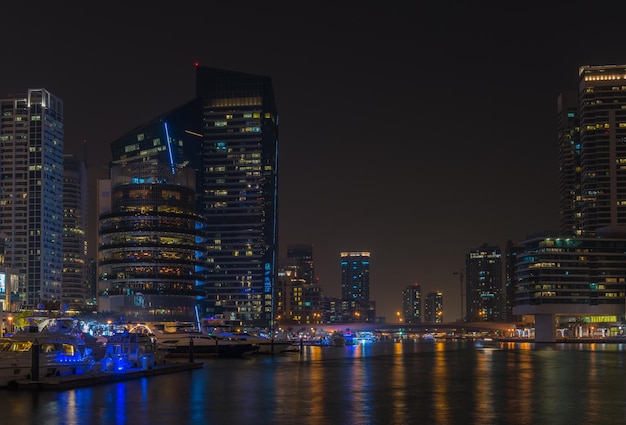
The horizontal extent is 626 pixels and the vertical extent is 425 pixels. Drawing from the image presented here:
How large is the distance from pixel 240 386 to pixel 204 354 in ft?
232

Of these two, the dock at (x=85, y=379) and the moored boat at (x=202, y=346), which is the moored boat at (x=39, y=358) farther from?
the moored boat at (x=202, y=346)

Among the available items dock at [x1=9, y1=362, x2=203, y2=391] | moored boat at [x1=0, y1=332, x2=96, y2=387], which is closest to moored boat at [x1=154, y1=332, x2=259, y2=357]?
dock at [x1=9, y1=362, x2=203, y2=391]

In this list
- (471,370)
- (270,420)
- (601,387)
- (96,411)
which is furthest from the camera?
(471,370)

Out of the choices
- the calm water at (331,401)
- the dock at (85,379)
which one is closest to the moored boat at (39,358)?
the dock at (85,379)

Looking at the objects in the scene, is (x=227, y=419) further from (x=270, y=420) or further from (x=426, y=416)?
(x=426, y=416)

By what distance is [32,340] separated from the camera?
222ft

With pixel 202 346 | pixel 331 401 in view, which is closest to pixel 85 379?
pixel 331 401

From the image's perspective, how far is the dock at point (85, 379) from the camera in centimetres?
6028

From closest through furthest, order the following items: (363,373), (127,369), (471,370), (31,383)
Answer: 1. (31,383)
2. (127,369)
3. (363,373)
4. (471,370)

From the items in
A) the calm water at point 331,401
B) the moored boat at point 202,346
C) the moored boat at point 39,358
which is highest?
the moored boat at point 39,358

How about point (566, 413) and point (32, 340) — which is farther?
point (32, 340)

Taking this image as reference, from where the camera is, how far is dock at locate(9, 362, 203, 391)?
6028 cm

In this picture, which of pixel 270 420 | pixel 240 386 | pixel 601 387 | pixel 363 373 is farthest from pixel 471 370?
pixel 270 420

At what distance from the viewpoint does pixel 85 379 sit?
6469 cm
